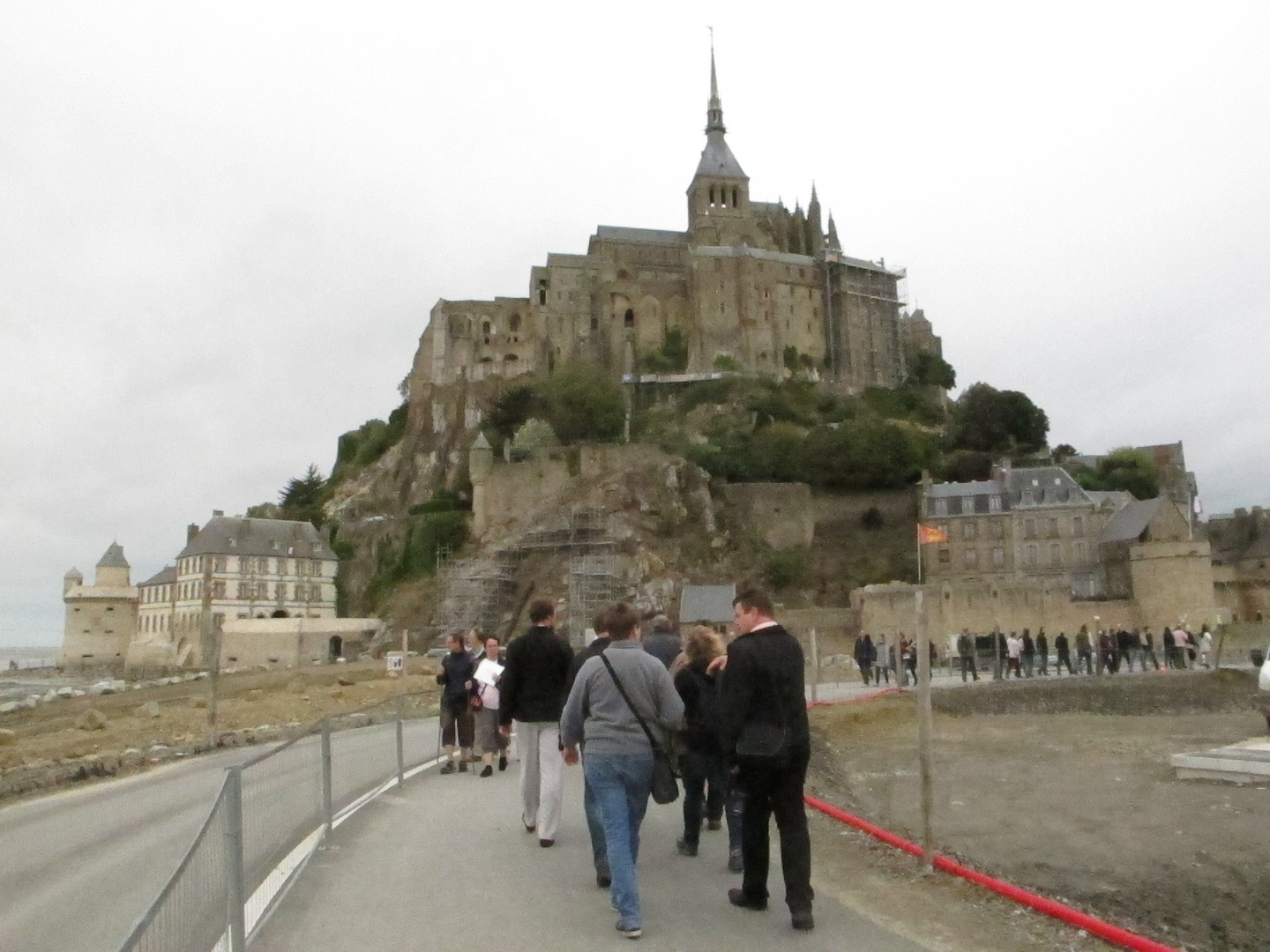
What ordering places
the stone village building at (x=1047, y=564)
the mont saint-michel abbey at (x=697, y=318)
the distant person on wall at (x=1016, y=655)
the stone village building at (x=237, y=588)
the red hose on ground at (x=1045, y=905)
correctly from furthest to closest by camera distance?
the mont saint-michel abbey at (x=697, y=318)
the stone village building at (x=237, y=588)
the stone village building at (x=1047, y=564)
the distant person on wall at (x=1016, y=655)
the red hose on ground at (x=1045, y=905)

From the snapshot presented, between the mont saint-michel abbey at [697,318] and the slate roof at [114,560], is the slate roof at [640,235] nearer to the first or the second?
the mont saint-michel abbey at [697,318]

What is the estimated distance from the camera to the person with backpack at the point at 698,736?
762 cm

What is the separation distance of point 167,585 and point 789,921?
61403 millimetres

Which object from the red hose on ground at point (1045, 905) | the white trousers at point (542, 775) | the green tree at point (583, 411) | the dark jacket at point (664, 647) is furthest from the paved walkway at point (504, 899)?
the green tree at point (583, 411)

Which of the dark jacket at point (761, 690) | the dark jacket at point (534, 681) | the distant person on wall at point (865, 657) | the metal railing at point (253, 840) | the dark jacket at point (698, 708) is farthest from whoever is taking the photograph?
the distant person on wall at point (865, 657)

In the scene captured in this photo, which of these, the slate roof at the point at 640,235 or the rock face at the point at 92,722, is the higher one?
the slate roof at the point at 640,235

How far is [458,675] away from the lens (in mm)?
11539

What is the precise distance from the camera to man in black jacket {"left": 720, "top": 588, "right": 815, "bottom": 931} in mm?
5820

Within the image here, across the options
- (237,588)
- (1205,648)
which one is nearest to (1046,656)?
(1205,648)

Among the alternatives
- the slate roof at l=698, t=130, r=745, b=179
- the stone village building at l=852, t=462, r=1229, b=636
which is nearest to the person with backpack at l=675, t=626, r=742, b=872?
the stone village building at l=852, t=462, r=1229, b=636

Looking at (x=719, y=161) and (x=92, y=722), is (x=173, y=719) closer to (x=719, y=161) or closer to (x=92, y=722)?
(x=92, y=722)

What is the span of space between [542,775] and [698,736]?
117 cm

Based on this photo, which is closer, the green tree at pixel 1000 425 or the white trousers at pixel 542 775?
the white trousers at pixel 542 775

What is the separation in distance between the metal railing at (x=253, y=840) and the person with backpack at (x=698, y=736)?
256 cm
